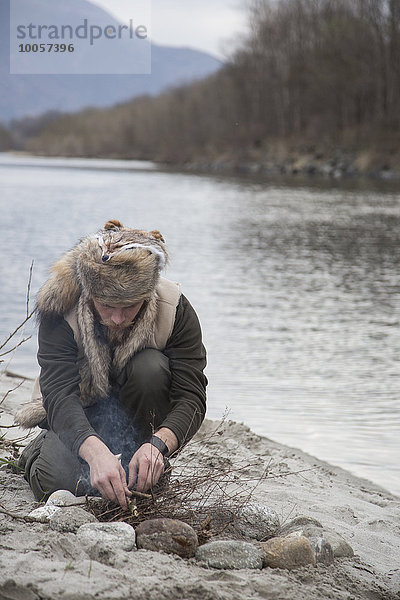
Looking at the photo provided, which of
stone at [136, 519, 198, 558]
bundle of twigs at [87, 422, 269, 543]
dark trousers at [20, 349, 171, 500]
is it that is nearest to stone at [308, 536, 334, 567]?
bundle of twigs at [87, 422, 269, 543]

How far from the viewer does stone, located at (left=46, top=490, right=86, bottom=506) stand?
3.07 meters

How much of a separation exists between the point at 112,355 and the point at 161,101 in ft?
260

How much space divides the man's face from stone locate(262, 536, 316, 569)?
1.02 m

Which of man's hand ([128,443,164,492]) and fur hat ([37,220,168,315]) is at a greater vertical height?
fur hat ([37,220,168,315])

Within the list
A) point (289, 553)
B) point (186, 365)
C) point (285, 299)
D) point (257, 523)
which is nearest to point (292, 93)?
point (285, 299)

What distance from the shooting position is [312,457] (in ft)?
15.5

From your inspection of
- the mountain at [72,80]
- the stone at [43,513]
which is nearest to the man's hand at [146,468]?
the stone at [43,513]

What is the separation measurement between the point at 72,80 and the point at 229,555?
399 ft

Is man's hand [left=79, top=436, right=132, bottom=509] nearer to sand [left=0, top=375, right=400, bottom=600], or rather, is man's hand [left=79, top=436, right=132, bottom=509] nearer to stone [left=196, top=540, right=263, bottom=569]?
sand [left=0, top=375, right=400, bottom=600]

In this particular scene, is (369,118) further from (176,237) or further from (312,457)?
(312,457)

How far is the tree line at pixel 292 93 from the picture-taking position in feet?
149

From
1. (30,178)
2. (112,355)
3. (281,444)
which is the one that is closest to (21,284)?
(281,444)

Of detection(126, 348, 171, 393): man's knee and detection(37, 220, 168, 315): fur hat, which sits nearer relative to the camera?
detection(37, 220, 168, 315): fur hat

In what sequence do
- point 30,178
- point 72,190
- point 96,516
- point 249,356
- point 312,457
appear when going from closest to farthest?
point 96,516
point 312,457
point 249,356
point 72,190
point 30,178
